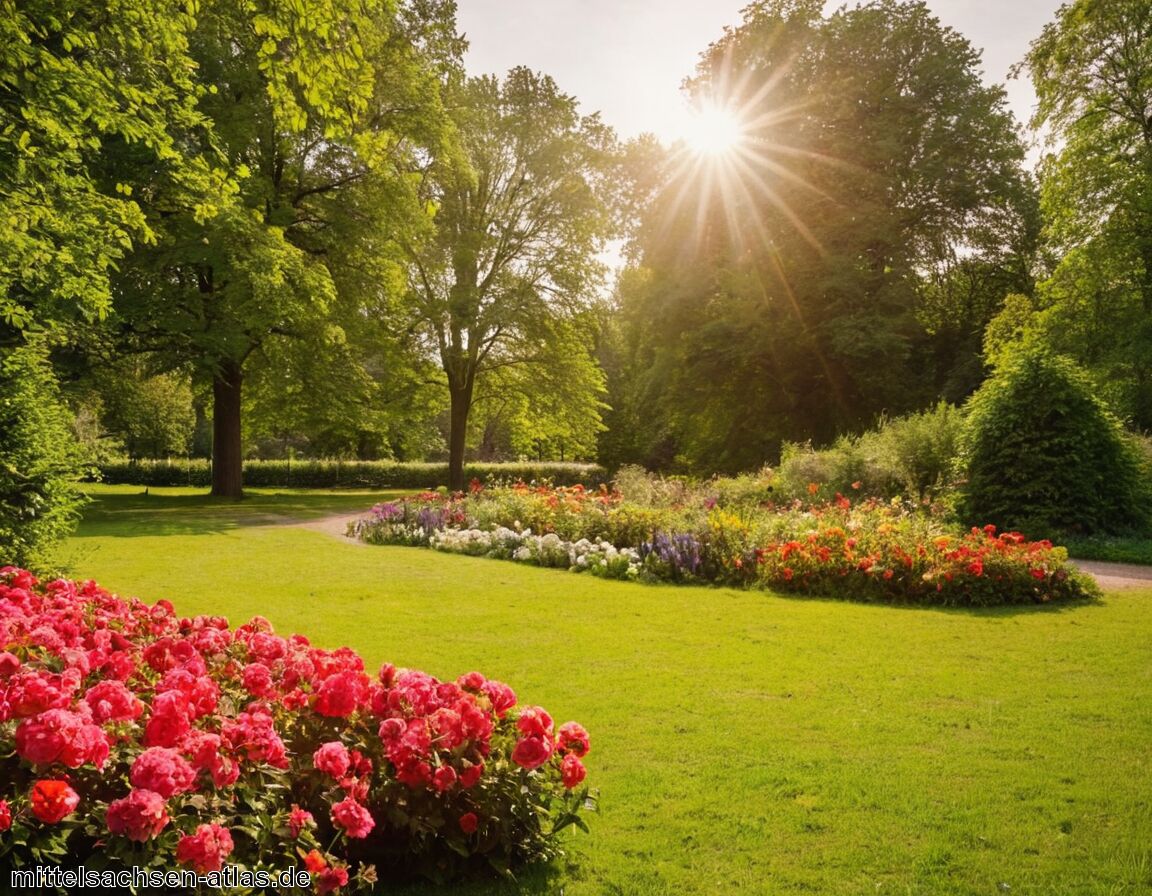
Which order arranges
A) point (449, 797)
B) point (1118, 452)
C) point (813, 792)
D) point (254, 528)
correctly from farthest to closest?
1. point (254, 528)
2. point (1118, 452)
3. point (813, 792)
4. point (449, 797)

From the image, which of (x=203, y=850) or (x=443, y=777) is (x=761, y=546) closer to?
(x=443, y=777)

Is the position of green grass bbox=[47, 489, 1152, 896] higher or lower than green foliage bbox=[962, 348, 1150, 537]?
lower

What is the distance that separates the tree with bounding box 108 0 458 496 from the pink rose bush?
38.6ft

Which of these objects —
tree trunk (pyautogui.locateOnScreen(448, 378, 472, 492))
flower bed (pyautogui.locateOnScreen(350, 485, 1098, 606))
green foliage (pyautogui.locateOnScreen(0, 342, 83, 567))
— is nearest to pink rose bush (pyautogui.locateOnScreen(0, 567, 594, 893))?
green foliage (pyautogui.locateOnScreen(0, 342, 83, 567))

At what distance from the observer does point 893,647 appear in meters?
6.85

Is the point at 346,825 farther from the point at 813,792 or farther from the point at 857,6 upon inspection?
the point at 857,6

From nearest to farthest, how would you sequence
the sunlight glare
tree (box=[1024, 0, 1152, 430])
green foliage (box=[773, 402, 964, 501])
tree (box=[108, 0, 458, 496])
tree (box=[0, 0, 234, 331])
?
tree (box=[0, 0, 234, 331]) < green foliage (box=[773, 402, 964, 501]) < tree (box=[108, 0, 458, 496]) < tree (box=[1024, 0, 1152, 430]) < the sunlight glare

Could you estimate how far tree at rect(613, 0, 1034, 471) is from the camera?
25.7m

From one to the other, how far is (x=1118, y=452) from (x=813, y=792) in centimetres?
1217

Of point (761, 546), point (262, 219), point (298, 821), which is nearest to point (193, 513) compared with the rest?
point (262, 219)

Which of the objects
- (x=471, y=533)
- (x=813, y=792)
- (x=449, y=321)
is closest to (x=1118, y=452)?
(x=471, y=533)

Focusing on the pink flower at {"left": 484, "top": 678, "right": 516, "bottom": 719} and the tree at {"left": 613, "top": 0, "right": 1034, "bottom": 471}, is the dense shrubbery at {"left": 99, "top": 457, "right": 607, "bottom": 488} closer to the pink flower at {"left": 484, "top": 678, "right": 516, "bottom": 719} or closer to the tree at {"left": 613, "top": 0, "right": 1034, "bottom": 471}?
the tree at {"left": 613, "top": 0, "right": 1034, "bottom": 471}

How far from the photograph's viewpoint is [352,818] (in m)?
2.68

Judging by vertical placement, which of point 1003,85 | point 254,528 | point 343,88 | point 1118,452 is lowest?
point 254,528
